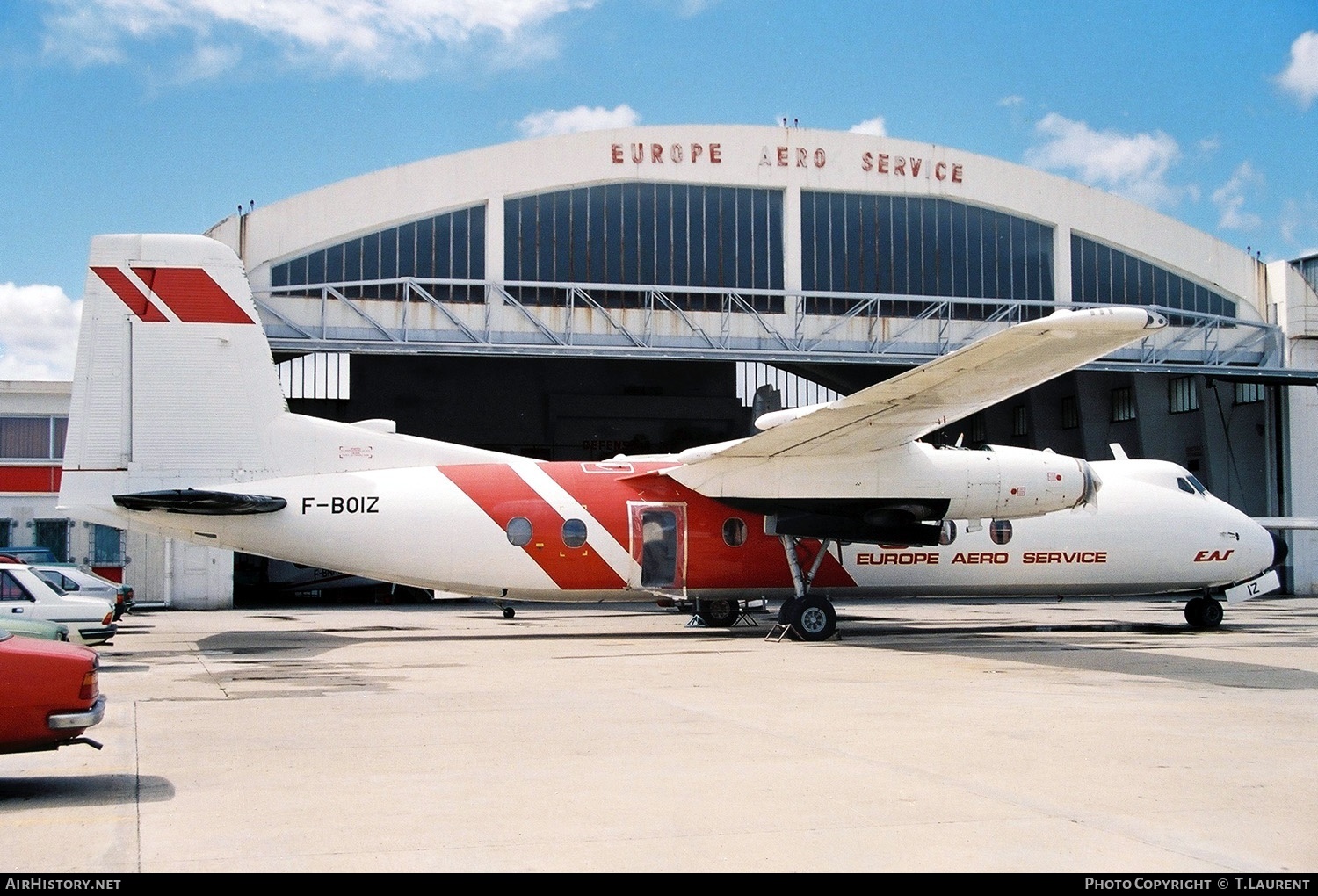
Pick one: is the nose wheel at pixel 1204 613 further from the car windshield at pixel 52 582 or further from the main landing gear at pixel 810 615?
the car windshield at pixel 52 582

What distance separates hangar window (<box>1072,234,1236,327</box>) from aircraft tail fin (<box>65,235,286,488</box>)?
28561mm

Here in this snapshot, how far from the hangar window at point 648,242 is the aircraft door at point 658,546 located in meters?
15.8

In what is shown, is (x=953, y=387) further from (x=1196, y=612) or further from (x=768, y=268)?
(x=768, y=268)

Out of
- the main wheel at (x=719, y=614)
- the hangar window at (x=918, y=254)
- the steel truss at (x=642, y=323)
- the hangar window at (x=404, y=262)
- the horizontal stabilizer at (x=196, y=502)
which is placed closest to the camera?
the horizontal stabilizer at (x=196, y=502)

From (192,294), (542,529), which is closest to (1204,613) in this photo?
(542,529)

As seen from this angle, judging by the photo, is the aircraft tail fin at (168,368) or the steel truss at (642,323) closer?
the aircraft tail fin at (168,368)

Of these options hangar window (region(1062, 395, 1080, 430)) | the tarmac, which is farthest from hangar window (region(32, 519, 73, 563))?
hangar window (region(1062, 395, 1080, 430))

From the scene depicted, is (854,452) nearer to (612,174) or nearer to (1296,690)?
(1296,690)

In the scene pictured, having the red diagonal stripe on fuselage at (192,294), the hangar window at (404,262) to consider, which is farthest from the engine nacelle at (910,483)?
the hangar window at (404,262)

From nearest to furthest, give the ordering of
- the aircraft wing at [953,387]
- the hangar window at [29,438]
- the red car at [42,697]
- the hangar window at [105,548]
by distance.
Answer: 1. the red car at [42,697]
2. the aircraft wing at [953,387]
3. the hangar window at [105,548]
4. the hangar window at [29,438]

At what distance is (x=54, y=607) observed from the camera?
1725 cm

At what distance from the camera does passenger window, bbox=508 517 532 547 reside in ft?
63.6

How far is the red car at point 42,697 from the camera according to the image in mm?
7500

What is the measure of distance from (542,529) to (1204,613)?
13.4 metres
